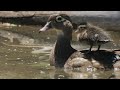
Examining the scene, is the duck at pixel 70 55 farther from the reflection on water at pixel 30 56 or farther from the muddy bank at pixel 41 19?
the muddy bank at pixel 41 19

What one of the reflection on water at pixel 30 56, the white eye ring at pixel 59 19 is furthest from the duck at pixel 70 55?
the reflection on water at pixel 30 56

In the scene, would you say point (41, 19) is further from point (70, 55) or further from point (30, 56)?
point (70, 55)

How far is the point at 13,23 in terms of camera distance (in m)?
11.5

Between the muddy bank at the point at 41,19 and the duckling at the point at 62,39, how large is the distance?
3291mm

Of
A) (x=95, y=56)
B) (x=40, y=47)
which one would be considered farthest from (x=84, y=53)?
(x=40, y=47)

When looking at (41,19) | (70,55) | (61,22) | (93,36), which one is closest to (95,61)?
(93,36)

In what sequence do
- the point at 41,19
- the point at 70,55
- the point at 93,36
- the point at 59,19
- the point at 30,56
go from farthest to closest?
the point at 41,19 < the point at 30,56 < the point at 59,19 < the point at 70,55 < the point at 93,36

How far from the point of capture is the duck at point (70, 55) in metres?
6.70

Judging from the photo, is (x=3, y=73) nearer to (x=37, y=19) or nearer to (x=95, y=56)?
(x=95, y=56)

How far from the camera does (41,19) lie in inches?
443

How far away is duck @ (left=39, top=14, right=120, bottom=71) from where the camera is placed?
22.0ft

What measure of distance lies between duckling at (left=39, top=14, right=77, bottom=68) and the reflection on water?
0.69 ft

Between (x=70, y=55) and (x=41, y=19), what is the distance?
4367 mm

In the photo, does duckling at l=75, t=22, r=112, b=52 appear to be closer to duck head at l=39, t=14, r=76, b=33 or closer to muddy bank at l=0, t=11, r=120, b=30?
duck head at l=39, t=14, r=76, b=33
